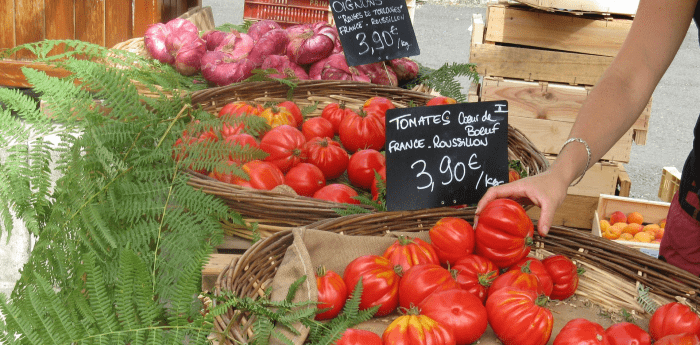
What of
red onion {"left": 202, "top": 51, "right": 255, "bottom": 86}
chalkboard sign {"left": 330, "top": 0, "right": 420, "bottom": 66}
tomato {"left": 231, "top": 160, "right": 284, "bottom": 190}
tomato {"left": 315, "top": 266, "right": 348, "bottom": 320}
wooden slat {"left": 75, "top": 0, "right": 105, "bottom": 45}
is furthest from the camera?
wooden slat {"left": 75, "top": 0, "right": 105, "bottom": 45}

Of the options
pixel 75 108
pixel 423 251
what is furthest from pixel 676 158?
pixel 75 108

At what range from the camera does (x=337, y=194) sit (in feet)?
5.38

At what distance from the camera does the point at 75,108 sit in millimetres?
1462

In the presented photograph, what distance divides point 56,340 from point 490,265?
0.83m

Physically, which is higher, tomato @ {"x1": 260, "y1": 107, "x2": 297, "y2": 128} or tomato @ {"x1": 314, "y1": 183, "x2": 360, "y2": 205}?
tomato @ {"x1": 260, "y1": 107, "x2": 297, "y2": 128}

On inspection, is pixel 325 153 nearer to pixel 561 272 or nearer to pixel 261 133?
pixel 261 133

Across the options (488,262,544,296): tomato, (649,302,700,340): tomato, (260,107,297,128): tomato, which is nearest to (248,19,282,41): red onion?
(260,107,297,128): tomato

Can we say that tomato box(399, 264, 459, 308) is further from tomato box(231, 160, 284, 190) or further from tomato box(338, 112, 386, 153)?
tomato box(338, 112, 386, 153)

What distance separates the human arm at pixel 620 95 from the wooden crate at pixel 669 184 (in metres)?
2.34

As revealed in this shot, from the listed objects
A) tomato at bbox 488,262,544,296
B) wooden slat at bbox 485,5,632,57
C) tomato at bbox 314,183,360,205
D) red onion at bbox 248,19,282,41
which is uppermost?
wooden slat at bbox 485,5,632,57

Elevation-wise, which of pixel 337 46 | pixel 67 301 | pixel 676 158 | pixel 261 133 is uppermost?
pixel 337 46

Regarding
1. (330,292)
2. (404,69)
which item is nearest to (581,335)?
(330,292)

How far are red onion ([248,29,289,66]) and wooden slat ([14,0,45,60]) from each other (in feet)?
5.16

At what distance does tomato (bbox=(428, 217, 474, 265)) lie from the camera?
4.29 feet
